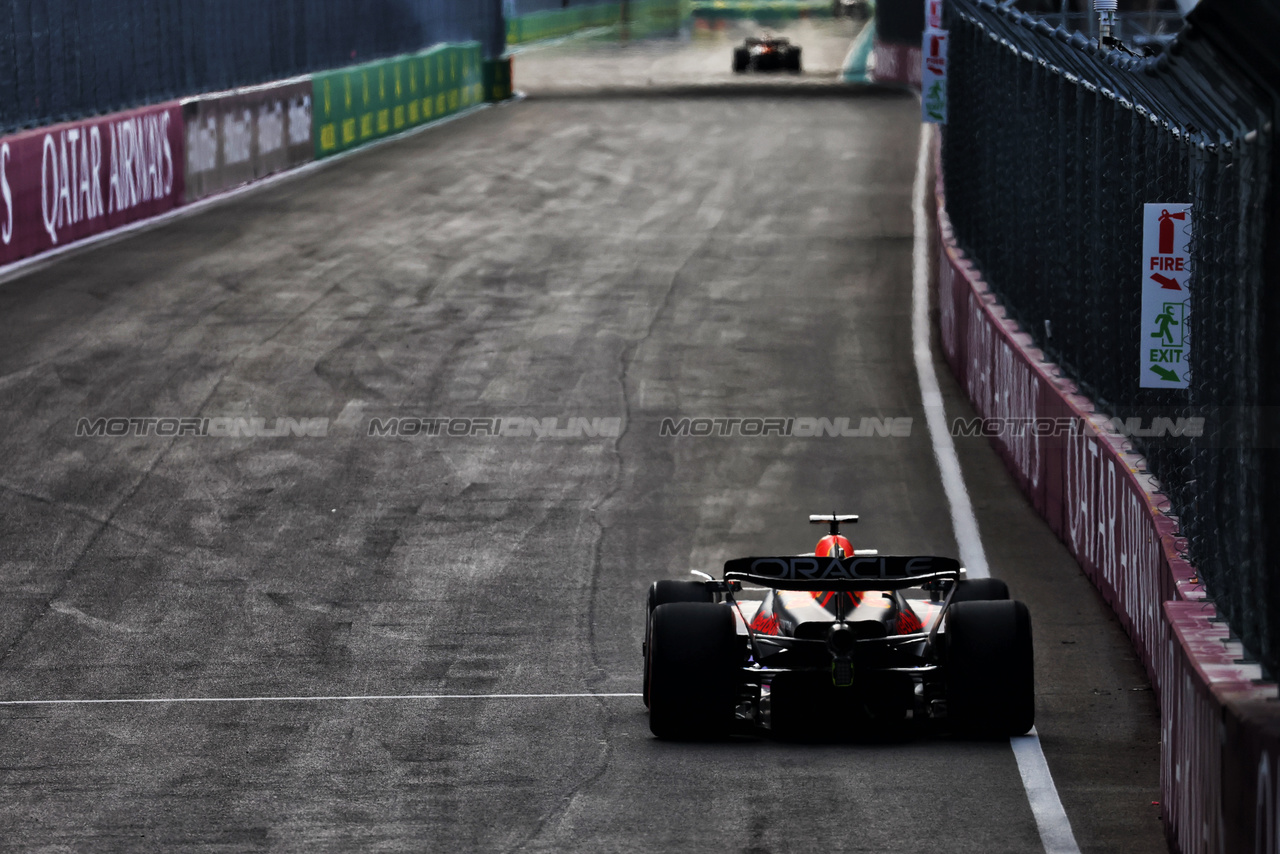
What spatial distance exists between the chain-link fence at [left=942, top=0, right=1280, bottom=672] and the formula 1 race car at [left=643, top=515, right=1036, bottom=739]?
99 centimetres

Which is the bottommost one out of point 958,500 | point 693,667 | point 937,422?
point 958,500

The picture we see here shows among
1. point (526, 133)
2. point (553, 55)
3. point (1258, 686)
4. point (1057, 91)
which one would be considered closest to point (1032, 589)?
point (1057, 91)

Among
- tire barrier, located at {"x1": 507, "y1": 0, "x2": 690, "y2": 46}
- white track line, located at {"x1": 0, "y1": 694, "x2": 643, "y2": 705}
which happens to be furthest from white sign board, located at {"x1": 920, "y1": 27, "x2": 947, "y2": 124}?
tire barrier, located at {"x1": 507, "y1": 0, "x2": 690, "y2": 46}

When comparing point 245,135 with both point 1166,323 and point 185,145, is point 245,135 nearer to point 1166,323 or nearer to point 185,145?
point 185,145

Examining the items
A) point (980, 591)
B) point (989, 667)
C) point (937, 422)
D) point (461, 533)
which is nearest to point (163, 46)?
point (937, 422)

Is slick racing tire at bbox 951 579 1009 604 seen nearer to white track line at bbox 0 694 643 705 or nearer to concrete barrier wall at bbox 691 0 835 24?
white track line at bbox 0 694 643 705

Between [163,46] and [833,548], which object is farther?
[163,46]

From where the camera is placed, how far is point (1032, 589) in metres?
11.6

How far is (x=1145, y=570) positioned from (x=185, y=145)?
20.9 metres

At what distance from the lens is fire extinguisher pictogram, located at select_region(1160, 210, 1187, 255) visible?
31.4ft

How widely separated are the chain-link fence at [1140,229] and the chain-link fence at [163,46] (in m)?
11.4

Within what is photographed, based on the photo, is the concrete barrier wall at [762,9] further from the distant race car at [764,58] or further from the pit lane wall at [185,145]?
the pit lane wall at [185,145]

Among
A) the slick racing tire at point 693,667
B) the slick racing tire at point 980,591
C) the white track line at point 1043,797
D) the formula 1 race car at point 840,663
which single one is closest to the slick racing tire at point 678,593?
the formula 1 race car at point 840,663

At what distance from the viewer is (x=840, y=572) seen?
8.52 metres
